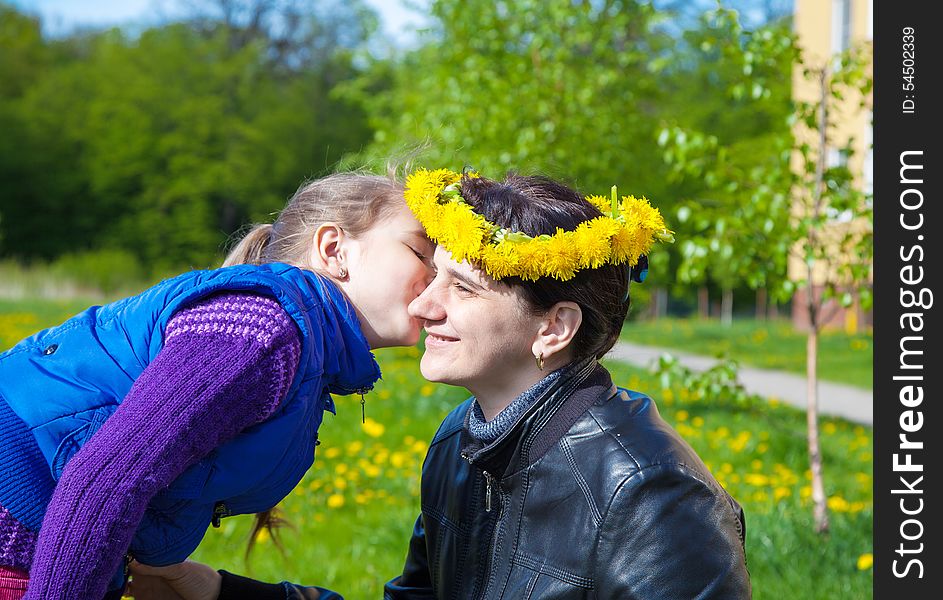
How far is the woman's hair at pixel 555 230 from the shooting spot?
7.06ft

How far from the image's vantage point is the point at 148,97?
117ft

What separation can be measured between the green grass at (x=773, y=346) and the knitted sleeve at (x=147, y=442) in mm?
9174

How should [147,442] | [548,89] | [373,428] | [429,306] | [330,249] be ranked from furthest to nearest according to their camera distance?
[548,89]
[373,428]
[330,249]
[429,306]
[147,442]

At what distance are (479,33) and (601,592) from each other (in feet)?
23.6

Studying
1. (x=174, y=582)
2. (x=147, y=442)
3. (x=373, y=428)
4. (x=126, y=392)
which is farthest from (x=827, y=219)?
(x=147, y=442)

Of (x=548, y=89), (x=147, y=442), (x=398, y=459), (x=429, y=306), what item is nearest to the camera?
(x=147, y=442)

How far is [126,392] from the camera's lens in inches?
78.7

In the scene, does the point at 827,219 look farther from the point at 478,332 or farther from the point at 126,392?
the point at 126,392

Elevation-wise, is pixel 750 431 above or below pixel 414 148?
below

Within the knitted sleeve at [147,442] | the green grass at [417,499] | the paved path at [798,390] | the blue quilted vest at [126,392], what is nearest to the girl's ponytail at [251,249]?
the blue quilted vest at [126,392]

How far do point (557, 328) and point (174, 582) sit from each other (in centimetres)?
110

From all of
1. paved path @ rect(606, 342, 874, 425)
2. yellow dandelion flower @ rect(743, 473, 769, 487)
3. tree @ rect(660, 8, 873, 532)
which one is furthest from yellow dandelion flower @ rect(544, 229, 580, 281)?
paved path @ rect(606, 342, 874, 425)
